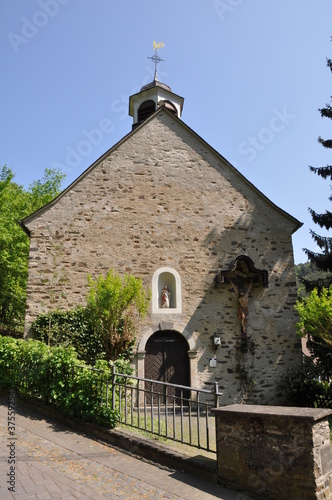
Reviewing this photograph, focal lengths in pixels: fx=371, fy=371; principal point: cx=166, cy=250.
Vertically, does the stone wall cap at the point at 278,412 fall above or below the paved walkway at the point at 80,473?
above

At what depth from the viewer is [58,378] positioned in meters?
7.30

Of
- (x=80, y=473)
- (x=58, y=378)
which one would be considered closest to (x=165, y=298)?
(x=58, y=378)

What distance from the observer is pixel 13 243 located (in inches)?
773

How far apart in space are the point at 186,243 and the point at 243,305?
8.59ft

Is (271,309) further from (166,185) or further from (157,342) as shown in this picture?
(166,185)

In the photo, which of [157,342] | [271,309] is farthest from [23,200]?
[271,309]

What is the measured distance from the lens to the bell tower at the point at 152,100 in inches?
618

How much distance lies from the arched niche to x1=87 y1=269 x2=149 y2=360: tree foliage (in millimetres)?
769

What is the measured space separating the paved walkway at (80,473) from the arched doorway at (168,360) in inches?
178

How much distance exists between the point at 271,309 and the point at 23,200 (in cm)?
1646

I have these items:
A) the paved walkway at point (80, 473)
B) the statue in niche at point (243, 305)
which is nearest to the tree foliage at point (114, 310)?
the statue in niche at point (243, 305)

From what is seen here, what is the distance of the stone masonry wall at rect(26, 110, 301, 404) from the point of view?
1103 centimetres

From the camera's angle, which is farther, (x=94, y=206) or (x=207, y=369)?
(x=94, y=206)

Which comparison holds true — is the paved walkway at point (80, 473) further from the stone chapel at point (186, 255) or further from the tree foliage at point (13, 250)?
the tree foliage at point (13, 250)
